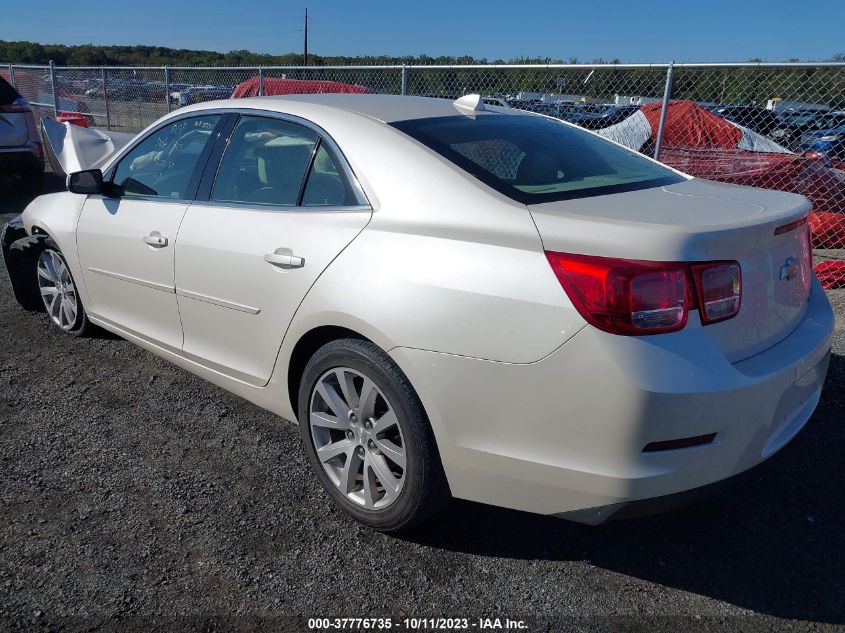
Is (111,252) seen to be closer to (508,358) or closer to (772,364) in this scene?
(508,358)

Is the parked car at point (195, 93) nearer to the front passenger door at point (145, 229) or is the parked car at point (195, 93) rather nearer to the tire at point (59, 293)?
the tire at point (59, 293)

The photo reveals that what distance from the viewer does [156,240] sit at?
346 cm

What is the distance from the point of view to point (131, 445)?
334 cm

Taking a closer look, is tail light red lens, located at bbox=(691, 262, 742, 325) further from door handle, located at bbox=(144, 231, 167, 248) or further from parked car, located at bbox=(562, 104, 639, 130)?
parked car, located at bbox=(562, 104, 639, 130)

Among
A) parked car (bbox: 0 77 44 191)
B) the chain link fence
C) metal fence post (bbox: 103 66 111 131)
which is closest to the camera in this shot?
the chain link fence

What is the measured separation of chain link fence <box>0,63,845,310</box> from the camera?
677 centimetres

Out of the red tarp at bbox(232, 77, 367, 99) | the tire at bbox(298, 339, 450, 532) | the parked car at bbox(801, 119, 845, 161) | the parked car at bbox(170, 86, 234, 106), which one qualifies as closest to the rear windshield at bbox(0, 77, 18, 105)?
the red tarp at bbox(232, 77, 367, 99)

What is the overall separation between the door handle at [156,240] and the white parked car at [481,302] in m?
0.01

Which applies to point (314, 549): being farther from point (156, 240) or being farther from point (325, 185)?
point (156, 240)

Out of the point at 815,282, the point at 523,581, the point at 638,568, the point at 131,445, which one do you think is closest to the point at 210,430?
the point at 131,445

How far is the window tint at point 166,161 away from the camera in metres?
3.52

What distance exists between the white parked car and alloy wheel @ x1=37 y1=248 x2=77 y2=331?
4.10ft

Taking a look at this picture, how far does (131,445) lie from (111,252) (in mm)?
1108

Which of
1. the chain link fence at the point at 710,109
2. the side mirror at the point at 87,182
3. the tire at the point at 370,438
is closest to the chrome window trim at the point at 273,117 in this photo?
the side mirror at the point at 87,182
